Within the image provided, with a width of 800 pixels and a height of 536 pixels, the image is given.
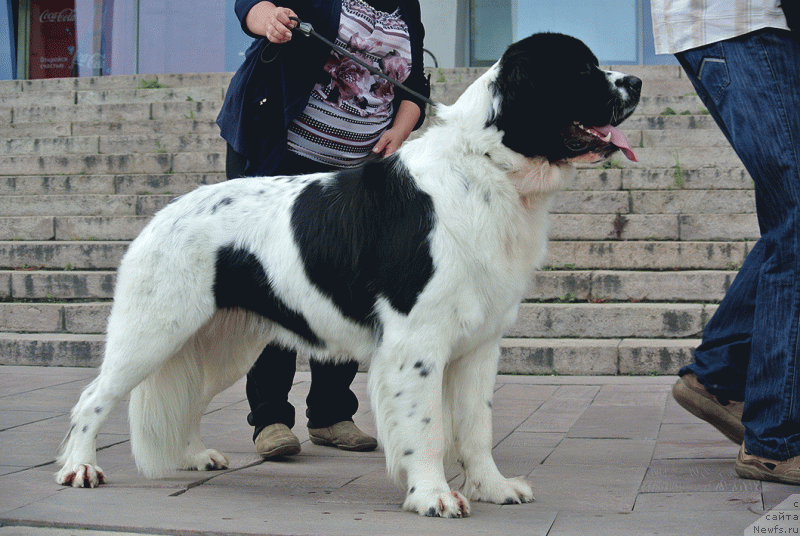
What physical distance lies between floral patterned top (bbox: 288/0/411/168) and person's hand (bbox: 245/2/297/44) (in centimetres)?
31

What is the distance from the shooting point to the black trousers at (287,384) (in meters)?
3.93

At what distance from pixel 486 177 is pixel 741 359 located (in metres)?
1.43

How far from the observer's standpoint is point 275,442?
3.77 meters

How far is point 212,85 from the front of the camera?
1194 centimetres

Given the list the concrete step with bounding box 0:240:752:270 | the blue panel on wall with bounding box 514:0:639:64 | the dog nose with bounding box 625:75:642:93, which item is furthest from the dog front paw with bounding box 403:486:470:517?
the blue panel on wall with bounding box 514:0:639:64

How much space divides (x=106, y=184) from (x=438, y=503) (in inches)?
273

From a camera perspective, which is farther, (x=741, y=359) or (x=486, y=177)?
(x=741, y=359)

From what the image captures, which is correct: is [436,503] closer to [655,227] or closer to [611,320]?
[611,320]

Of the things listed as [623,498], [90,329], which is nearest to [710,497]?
[623,498]

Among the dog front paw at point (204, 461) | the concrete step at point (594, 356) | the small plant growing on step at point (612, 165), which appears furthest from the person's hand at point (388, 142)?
the small plant growing on step at point (612, 165)

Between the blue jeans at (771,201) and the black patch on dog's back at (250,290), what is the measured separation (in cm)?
172

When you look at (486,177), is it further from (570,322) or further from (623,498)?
(570,322)

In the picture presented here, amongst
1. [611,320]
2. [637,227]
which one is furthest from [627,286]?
[637,227]

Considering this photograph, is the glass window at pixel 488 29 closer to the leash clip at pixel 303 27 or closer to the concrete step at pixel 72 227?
the concrete step at pixel 72 227
